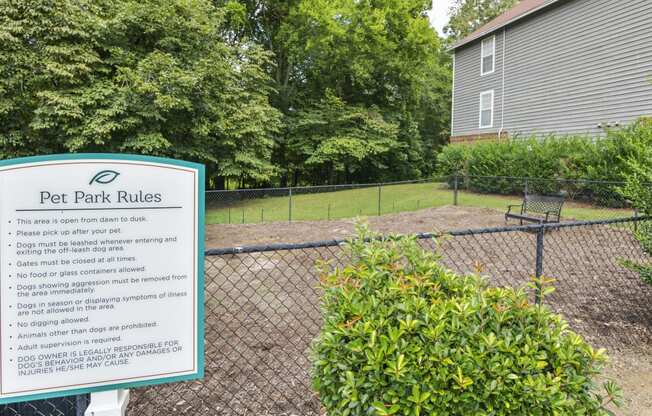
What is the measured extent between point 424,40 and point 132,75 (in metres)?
15.9

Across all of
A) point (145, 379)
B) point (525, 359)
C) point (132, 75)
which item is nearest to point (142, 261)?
point (145, 379)

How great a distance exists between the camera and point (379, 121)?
2394cm

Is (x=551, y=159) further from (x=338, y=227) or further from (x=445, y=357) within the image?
(x=445, y=357)

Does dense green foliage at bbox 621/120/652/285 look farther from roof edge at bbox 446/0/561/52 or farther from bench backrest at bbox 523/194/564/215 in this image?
roof edge at bbox 446/0/561/52

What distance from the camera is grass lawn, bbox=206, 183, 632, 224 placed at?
11.6 meters

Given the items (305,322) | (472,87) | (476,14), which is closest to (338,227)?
(305,322)

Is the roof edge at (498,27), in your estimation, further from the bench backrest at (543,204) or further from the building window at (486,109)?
the bench backrest at (543,204)

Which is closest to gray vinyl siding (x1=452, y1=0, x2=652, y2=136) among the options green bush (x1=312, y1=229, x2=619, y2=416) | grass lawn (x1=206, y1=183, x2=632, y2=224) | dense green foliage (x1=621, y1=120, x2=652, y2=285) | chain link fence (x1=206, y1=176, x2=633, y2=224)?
chain link fence (x1=206, y1=176, x2=633, y2=224)

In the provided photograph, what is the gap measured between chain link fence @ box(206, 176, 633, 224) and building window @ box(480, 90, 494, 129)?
12.6 feet

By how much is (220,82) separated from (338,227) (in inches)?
265

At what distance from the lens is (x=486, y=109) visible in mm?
17859

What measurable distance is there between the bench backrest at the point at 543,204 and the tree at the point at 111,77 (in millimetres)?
9073

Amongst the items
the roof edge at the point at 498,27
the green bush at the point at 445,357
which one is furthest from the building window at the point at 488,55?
the green bush at the point at 445,357

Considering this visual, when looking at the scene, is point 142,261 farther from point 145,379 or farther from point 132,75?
point 132,75
